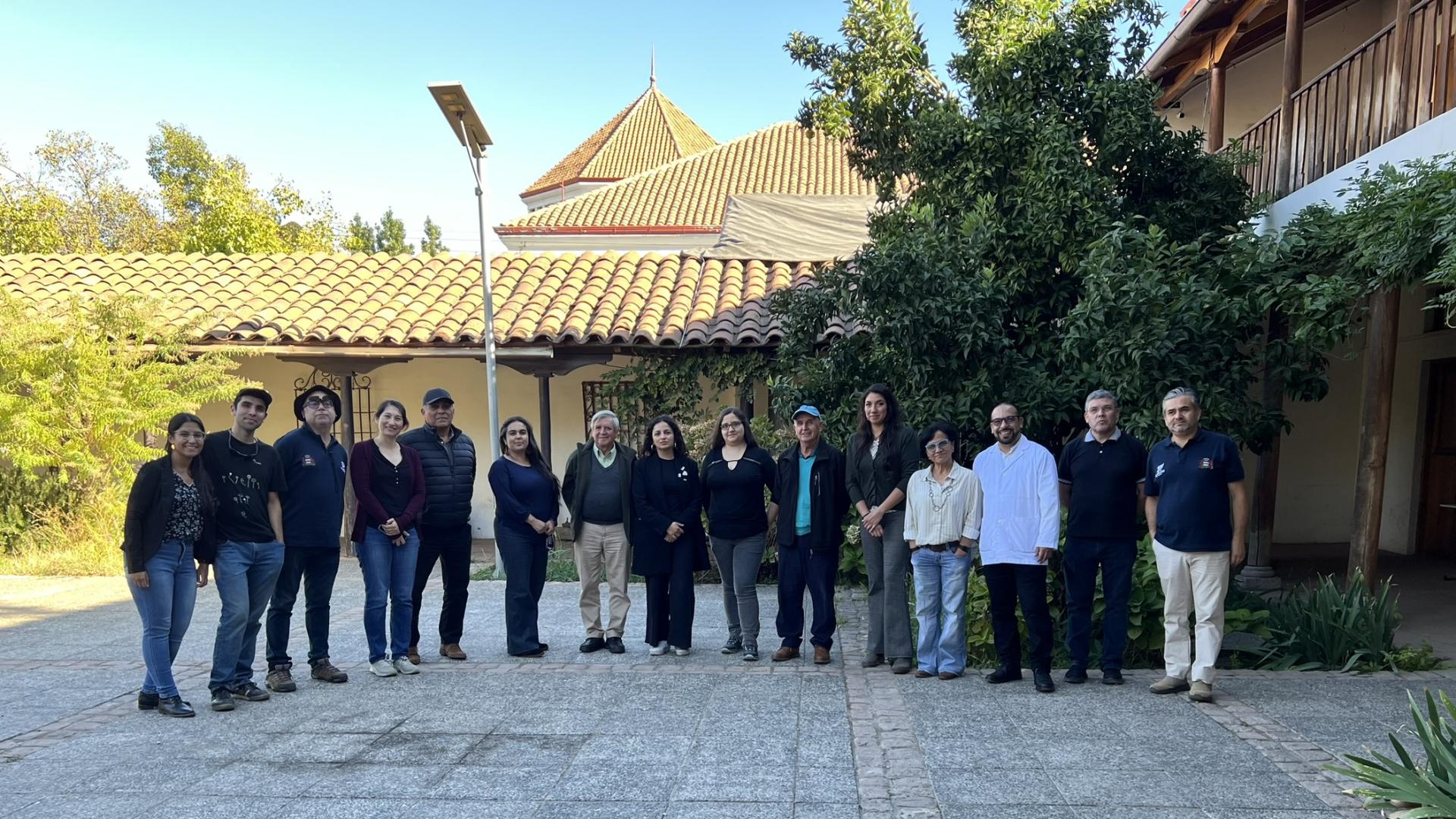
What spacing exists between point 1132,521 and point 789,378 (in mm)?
3716

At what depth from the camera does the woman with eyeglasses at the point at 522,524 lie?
6188 millimetres

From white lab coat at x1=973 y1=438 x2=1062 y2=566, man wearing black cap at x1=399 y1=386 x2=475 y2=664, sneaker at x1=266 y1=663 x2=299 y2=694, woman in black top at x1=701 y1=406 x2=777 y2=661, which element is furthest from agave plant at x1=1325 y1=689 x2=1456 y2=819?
sneaker at x1=266 y1=663 x2=299 y2=694

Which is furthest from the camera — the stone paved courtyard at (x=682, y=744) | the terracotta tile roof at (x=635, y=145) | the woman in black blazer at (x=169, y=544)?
the terracotta tile roof at (x=635, y=145)

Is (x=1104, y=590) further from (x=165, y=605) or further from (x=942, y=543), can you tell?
(x=165, y=605)

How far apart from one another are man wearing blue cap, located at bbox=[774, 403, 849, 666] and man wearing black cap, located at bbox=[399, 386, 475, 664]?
202 centimetres

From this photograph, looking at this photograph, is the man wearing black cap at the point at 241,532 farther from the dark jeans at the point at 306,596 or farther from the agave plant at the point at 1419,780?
the agave plant at the point at 1419,780

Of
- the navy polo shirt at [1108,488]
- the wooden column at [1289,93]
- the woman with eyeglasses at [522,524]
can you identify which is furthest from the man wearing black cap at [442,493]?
the wooden column at [1289,93]

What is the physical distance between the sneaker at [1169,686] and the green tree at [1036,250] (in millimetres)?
1893

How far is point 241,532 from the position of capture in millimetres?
5145

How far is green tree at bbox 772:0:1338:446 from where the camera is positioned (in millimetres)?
6488

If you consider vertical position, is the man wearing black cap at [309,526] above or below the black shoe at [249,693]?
above

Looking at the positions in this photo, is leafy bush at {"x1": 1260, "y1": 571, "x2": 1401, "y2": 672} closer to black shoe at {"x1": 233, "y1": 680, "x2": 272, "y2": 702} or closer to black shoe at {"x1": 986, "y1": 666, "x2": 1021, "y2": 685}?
black shoe at {"x1": 986, "y1": 666, "x2": 1021, "y2": 685}

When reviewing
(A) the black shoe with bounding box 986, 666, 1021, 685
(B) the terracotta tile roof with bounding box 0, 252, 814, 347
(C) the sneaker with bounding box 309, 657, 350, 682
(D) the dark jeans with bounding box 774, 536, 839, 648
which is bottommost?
(C) the sneaker with bounding box 309, 657, 350, 682

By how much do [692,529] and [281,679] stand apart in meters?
2.61
